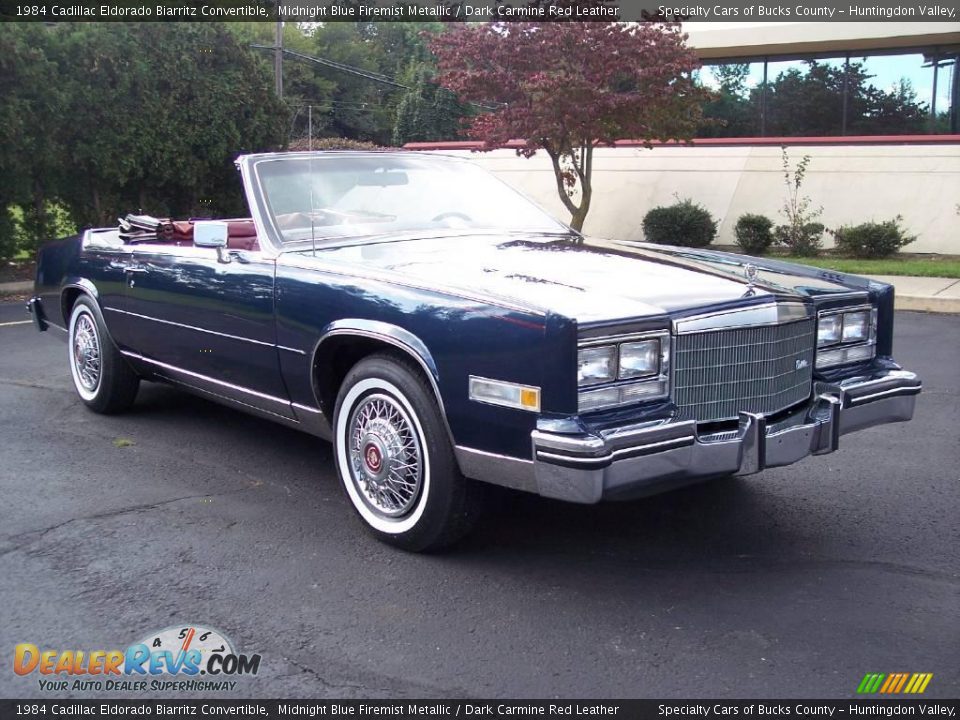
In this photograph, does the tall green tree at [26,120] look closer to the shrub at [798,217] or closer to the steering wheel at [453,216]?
the steering wheel at [453,216]

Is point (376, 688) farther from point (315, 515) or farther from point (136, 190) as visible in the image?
point (136, 190)

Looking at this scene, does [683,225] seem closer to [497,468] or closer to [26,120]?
[26,120]

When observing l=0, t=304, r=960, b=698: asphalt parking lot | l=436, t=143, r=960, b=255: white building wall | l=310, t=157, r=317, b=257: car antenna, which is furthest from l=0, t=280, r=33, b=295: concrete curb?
l=310, t=157, r=317, b=257: car antenna

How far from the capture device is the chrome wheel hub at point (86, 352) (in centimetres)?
623

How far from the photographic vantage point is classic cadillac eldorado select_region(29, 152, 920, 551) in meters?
3.42

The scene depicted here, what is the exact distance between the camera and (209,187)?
16844 mm

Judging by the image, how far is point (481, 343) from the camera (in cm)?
353

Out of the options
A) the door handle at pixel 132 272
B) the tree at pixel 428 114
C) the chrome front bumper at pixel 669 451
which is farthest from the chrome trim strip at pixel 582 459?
the tree at pixel 428 114

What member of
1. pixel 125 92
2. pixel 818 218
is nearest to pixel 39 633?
pixel 125 92

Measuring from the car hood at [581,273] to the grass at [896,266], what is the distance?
9.74 m

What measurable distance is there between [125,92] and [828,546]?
13568mm

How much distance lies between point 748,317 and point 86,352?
437 cm

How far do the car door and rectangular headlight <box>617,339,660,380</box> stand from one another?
1760mm

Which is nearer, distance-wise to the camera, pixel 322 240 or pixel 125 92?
pixel 322 240
